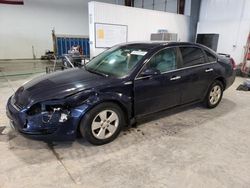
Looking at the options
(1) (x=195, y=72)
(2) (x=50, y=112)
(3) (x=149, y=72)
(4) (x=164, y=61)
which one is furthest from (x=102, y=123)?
(1) (x=195, y=72)

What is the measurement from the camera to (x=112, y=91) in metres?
2.27

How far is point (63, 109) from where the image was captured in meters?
2.07

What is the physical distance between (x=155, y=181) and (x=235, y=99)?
3.24 m

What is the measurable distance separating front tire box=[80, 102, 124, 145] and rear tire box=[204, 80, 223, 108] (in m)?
1.83

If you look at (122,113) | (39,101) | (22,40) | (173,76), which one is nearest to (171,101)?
(173,76)

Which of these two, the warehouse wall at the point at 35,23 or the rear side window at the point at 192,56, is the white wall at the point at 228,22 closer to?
the rear side window at the point at 192,56

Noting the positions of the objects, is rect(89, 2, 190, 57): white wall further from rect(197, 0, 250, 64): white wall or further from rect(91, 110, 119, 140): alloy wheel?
rect(91, 110, 119, 140): alloy wheel

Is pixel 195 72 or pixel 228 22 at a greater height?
pixel 228 22

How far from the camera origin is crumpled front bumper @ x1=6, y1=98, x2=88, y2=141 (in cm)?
201

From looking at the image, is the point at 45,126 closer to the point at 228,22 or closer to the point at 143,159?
the point at 143,159

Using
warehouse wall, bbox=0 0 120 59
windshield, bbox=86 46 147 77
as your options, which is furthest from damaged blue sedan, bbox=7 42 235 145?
warehouse wall, bbox=0 0 120 59

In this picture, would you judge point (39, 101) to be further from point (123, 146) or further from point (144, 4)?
point (144, 4)

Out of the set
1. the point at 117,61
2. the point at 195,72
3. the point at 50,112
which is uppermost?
the point at 117,61

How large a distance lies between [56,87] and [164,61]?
149cm
